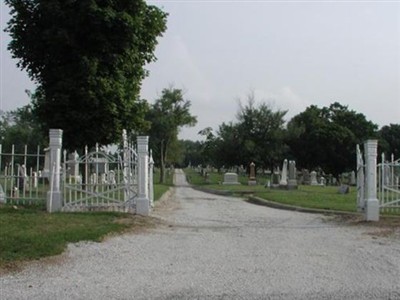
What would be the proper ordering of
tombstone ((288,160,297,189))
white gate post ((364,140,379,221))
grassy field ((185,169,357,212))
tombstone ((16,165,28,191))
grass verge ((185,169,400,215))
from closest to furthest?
white gate post ((364,140,379,221)) < tombstone ((16,165,28,191)) < grass verge ((185,169,400,215)) < grassy field ((185,169,357,212)) < tombstone ((288,160,297,189))

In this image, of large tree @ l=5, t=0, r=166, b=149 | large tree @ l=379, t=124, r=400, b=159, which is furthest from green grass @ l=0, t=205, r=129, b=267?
large tree @ l=379, t=124, r=400, b=159

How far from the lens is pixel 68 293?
673 cm

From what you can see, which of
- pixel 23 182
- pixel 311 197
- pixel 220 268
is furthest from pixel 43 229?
pixel 311 197

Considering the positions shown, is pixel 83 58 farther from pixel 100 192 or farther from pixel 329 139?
pixel 329 139

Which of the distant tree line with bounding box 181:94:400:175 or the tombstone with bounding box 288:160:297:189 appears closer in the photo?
the tombstone with bounding box 288:160:297:189

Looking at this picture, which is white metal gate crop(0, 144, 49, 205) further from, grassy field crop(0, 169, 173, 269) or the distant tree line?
the distant tree line

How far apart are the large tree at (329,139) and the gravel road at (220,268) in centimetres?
6015

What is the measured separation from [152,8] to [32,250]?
60.5 ft

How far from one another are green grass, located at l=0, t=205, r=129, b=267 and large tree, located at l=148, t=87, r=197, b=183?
49.1 m

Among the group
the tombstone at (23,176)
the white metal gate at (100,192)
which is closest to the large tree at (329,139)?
the tombstone at (23,176)

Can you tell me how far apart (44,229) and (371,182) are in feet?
→ 27.0

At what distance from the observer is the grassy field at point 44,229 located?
874 cm

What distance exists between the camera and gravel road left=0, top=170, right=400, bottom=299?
6.80 metres

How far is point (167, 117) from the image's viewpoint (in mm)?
63625
